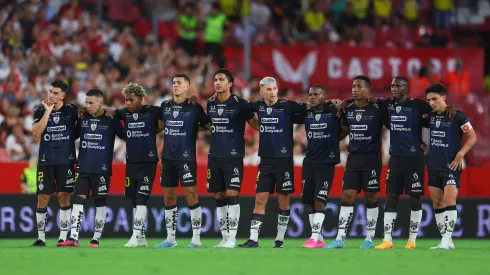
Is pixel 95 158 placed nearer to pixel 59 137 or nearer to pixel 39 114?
pixel 59 137

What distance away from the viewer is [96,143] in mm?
17516

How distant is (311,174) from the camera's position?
57.1 ft

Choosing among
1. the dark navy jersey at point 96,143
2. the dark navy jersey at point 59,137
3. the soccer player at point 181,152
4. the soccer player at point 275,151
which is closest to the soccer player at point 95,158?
the dark navy jersey at point 96,143

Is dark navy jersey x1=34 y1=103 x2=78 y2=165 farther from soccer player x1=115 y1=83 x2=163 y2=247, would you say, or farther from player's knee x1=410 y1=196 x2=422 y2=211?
player's knee x1=410 y1=196 x2=422 y2=211

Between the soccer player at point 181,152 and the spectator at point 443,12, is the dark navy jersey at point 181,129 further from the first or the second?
the spectator at point 443,12

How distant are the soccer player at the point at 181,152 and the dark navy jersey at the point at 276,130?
0.88 meters

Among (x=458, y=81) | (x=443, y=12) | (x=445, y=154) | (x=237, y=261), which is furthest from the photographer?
(x=443, y=12)

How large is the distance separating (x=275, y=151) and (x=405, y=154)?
198 cm

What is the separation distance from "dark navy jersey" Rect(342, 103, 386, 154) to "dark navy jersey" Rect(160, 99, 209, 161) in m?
2.26

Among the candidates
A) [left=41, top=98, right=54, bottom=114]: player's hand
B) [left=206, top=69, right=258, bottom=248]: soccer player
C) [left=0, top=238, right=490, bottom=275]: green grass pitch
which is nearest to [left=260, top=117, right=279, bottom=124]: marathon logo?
[left=206, top=69, right=258, bottom=248]: soccer player

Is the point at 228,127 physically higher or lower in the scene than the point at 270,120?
lower

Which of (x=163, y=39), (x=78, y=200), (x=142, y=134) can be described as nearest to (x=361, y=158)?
(x=142, y=134)

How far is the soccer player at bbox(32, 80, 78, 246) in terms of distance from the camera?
57.3ft

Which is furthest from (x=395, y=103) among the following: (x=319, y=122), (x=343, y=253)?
(x=343, y=253)
